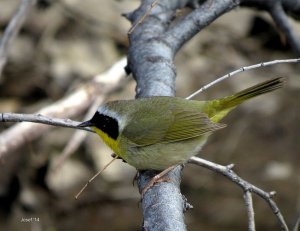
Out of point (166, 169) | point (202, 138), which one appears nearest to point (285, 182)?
point (202, 138)

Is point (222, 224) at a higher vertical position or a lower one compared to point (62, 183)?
lower

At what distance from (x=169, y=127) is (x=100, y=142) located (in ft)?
8.59

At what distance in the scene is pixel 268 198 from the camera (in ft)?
10.5

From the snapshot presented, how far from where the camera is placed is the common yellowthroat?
3873 mm

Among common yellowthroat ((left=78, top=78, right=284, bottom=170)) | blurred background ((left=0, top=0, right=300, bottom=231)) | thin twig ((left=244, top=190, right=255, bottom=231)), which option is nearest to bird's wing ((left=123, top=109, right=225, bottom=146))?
common yellowthroat ((left=78, top=78, right=284, bottom=170))

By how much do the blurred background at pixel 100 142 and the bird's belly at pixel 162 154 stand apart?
1.97 m

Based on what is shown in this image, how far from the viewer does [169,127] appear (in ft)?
13.3

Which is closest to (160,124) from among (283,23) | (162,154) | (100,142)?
(162,154)

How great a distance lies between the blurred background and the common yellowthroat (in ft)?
6.06

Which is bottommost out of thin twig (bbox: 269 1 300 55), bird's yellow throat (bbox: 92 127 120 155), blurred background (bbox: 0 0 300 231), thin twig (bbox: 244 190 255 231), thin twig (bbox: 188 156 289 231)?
thin twig (bbox: 244 190 255 231)

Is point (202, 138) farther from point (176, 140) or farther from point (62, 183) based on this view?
point (62, 183)

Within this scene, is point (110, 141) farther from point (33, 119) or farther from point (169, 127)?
point (33, 119)

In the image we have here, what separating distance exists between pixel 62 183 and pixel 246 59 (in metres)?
2.61

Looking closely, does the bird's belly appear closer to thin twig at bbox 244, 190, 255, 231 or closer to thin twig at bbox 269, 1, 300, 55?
thin twig at bbox 244, 190, 255, 231
